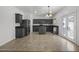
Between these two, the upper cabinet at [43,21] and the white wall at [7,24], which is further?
the upper cabinet at [43,21]

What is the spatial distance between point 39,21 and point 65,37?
0.75 metres

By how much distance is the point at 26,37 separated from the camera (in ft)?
7.98

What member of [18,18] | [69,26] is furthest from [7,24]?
[69,26]

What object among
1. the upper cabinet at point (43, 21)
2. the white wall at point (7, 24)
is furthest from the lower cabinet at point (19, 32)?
the upper cabinet at point (43, 21)

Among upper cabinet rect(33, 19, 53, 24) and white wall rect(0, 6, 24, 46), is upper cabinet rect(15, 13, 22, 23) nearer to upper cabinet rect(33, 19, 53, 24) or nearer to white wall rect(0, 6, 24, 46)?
white wall rect(0, 6, 24, 46)

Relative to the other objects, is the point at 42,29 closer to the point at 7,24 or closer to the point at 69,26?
the point at 69,26

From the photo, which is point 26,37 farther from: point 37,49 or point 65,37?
point 65,37

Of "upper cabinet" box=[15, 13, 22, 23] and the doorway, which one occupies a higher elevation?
"upper cabinet" box=[15, 13, 22, 23]

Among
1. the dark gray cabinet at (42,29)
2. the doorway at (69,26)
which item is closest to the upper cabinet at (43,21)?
the dark gray cabinet at (42,29)

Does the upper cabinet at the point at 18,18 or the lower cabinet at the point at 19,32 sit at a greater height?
the upper cabinet at the point at 18,18

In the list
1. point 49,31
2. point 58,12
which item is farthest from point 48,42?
point 58,12

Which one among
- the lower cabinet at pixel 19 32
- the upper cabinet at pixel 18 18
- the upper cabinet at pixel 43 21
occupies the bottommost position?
the lower cabinet at pixel 19 32

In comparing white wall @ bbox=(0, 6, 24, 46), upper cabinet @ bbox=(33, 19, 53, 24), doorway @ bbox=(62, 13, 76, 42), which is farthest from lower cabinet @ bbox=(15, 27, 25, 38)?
doorway @ bbox=(62, 13, 76, 42)

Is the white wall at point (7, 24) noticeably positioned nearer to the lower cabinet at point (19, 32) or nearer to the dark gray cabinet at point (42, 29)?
the lower cabinet at point (19, 32)
